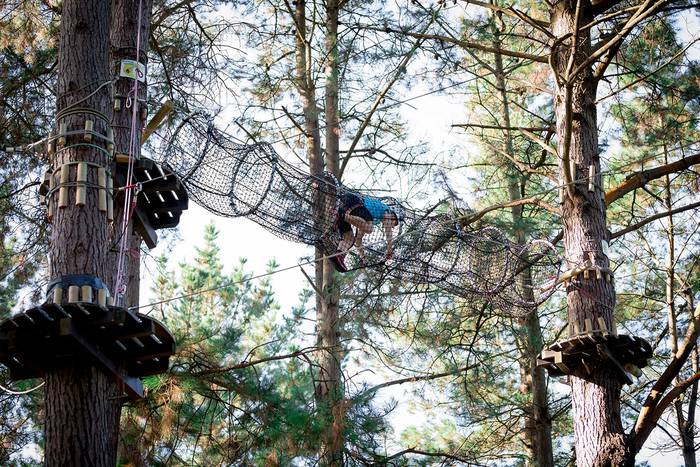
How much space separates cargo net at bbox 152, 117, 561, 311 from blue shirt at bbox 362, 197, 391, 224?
0.06 ft

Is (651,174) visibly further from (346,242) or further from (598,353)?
(346,242)

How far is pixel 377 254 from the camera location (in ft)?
20.4

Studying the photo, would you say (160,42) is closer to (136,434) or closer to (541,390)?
(136,434)

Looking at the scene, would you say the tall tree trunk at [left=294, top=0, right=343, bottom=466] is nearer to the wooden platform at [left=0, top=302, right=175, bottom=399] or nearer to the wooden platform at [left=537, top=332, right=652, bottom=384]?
the wooden platform at [left=0, top=302, right=175, bottom=399]

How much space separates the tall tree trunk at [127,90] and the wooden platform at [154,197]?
3.7 inches

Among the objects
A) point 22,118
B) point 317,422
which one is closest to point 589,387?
point 317,422

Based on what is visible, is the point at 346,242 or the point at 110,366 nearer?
the point at 110,366

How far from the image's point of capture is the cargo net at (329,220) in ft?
18.4

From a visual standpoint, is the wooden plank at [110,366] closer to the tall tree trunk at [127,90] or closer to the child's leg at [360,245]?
the tall tree trunk at [127,90]

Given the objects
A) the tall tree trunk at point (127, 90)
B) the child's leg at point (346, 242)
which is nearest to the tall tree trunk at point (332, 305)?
the tall tree trunk at point (127, 90)

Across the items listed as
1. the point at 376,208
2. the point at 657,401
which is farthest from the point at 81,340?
the point at 657,401

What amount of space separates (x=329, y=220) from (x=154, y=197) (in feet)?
3.50

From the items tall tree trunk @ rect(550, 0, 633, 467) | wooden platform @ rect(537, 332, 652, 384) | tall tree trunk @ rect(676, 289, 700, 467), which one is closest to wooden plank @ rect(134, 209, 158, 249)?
wooden platform @ rect(537, 332, 652, 384)

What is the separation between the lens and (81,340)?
490 cm
